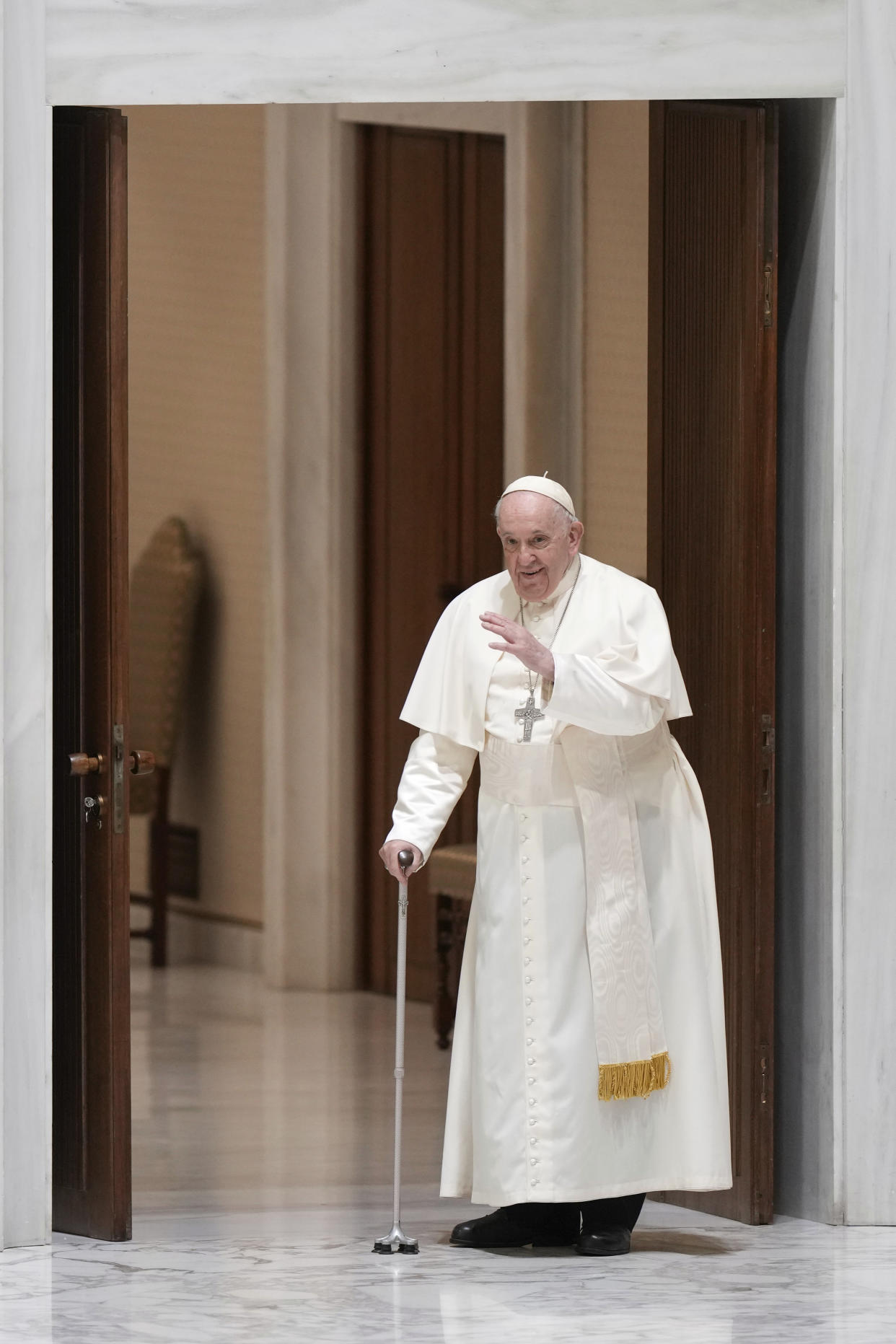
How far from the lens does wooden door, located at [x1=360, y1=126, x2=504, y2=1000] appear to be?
28.0 ft

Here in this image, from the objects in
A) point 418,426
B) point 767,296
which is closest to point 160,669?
point 418,426

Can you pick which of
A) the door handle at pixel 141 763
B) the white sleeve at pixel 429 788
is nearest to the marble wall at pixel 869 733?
the white sleeve at pixel 429 788

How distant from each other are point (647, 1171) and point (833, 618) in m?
1.31

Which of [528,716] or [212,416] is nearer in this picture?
[528,716]

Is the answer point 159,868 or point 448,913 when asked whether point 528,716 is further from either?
point 159,868

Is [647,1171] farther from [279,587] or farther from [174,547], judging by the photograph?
[174,547]

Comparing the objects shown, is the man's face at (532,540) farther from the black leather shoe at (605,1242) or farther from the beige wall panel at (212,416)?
the beige wall panel at (212,416)

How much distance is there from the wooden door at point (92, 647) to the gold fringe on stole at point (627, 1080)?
1073 mm

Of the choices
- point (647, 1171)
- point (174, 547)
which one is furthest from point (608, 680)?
point (174, 547)

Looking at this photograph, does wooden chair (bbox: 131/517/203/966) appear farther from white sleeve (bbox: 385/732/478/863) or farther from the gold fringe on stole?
the gold fringe on stole

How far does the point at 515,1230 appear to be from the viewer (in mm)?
5051

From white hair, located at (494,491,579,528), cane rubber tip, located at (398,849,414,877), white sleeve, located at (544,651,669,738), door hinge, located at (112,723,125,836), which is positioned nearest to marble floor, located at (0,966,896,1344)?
cane rubber tip, located at (398,849,414,877)

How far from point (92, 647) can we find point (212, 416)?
4586mm

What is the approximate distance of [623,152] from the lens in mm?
7488
